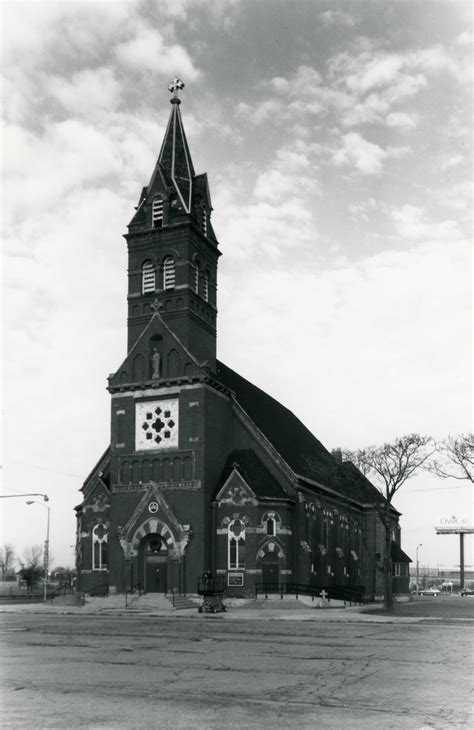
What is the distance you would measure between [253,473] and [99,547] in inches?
453

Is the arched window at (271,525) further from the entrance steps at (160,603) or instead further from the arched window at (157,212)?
the arched window at (157,212)

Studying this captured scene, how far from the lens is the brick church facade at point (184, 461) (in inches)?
1929

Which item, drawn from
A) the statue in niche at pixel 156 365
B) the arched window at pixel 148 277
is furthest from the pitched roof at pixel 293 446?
the arched window at pixel 148 277

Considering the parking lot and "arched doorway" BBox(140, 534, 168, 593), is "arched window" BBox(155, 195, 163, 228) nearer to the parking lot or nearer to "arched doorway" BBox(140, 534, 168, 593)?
"arched doorway" BBox(140, 534, 168, 593)

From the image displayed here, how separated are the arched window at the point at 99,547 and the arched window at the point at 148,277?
1588 centimetres

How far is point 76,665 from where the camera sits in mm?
17281

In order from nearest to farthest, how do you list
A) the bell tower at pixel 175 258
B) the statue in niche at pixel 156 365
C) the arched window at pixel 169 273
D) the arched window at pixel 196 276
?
the statue in niche at pixel 156 365 → the bell tower at pixel 175 258 → the arched window at pixel 169 273 → the arched window at pixel 196 276

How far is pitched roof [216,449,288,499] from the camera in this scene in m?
49.8

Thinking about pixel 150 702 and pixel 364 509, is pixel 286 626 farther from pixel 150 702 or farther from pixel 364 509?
pixel 364 509

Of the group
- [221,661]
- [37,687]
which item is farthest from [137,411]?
[37,687]

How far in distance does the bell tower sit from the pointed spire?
0.26ft

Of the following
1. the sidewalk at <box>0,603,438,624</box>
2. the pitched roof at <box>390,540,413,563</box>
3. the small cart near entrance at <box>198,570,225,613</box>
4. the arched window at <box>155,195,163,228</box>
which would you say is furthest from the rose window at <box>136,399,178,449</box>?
the pitched roof at <box>390,540,413,563</box>

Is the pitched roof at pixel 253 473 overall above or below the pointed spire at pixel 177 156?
below

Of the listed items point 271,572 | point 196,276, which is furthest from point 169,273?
point 271,572
